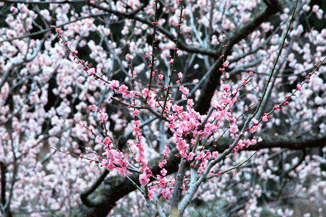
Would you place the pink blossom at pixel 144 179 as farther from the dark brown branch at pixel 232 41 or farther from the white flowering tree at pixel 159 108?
the dark brown branch at pixel 232 41

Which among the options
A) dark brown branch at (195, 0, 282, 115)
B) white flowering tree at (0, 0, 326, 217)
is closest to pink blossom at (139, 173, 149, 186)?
white flowering tree at (0, 0, 326, 217)

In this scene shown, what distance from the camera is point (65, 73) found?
6488 millimetres

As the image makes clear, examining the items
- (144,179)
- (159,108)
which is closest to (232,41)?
(159,108)

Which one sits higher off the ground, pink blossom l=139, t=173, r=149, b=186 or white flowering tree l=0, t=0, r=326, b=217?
white flowering tree l=0, t=0, r=326, b=217

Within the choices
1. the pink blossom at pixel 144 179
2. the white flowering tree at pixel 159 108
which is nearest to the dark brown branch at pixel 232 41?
the white flowering tree at pixel 159 108

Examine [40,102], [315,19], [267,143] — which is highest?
[315,19]

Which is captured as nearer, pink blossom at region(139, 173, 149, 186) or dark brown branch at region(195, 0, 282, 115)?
pink blossom at region(139, 173, 149, 186)

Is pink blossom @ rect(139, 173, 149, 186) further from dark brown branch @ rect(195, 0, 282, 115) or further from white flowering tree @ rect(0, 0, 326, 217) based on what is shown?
dark brown branch @ rect(195, 0, 282, 115)

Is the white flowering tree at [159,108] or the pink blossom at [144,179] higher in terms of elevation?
the white flowering tree at [159,108]

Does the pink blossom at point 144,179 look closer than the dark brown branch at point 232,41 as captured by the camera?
Yes

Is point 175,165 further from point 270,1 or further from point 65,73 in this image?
point 65,73

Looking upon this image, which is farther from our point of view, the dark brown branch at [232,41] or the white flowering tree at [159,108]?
the dark brown branch at [232,41]

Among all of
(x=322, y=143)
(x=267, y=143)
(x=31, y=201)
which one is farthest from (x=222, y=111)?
(x=31, y=201)

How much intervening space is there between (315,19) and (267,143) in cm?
890
